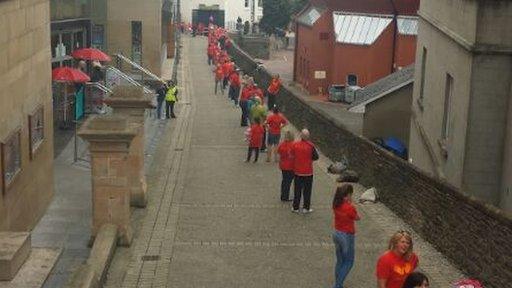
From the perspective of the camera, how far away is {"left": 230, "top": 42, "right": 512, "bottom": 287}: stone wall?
11.3 m

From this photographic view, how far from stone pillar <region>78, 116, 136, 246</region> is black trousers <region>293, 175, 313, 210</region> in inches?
137

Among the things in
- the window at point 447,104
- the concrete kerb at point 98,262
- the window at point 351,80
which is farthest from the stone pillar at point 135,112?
the window at point 351,80

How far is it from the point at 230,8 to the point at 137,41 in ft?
198

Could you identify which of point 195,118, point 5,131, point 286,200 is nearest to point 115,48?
point 195,118

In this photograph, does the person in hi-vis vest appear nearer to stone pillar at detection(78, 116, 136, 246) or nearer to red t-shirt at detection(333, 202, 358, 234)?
stone pillar at detection(78, 116, 136, 246)

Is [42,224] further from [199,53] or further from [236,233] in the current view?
[199,53]

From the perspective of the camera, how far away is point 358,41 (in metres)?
45.9

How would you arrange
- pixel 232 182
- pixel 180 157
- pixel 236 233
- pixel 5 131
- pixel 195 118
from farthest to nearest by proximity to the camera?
pixel 195 118
pixel 180 157
pixel 232 182
pixel 236 233
pixel 5 131

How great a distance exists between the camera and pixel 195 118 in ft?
106

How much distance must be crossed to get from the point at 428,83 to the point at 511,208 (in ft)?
20.2

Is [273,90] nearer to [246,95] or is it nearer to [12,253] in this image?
[246,95]

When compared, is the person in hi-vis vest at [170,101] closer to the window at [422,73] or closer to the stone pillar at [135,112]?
the window at [422,73]

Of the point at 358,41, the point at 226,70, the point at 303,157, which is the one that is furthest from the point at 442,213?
the point at 358,41

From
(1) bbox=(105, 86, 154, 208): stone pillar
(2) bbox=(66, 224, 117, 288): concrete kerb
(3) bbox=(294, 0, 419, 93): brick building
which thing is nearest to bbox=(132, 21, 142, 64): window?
(3) bbox=(294, 0, 419, 93): brick building
